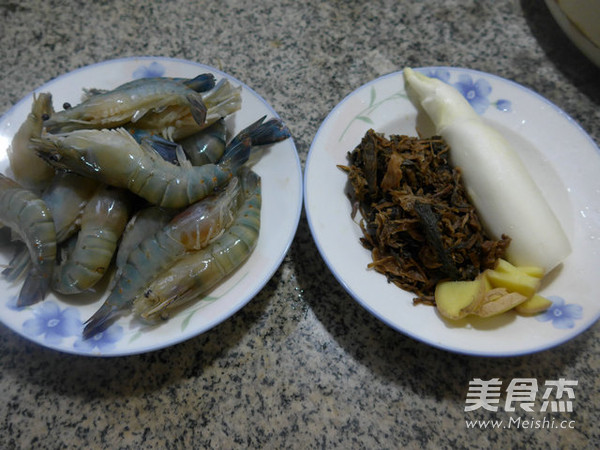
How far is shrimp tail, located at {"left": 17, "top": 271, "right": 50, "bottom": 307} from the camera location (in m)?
1.09

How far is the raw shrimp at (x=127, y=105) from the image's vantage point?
1.26 metres

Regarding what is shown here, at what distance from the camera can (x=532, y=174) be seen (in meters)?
1.38

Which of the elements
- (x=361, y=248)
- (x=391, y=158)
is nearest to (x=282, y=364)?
(x=361, y=248)

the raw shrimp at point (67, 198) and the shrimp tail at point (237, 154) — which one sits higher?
the raw shrimp at point (67, 198)

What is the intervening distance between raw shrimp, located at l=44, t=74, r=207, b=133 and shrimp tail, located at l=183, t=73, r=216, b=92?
4 cm

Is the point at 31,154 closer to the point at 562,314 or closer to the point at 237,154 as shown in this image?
the point at 237,154

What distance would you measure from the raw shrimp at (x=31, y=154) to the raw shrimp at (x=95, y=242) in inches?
7.5

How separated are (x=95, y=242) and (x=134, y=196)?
0.19 meters

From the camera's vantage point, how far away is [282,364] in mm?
1209

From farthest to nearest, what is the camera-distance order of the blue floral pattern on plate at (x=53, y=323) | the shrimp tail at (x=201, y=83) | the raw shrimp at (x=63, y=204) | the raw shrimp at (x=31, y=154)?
the shrimp tail at (x=201, y=83), the raw shrimp at (x=31, y=154), the raw shrimp at (x=63, y=204), the blue floral pattern on plate at (x=53, y=323)

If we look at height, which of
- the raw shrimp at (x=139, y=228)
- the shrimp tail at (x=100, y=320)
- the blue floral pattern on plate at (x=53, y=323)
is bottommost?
the shrimp tail at (x=100, y=320)

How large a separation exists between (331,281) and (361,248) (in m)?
0.17

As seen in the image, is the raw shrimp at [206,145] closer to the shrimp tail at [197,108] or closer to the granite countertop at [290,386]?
the shrimp tail at [197,108]

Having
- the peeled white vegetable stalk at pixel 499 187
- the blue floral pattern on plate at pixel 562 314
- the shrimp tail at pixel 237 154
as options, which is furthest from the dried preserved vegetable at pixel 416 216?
the shrimp tail at pixel 237 154
